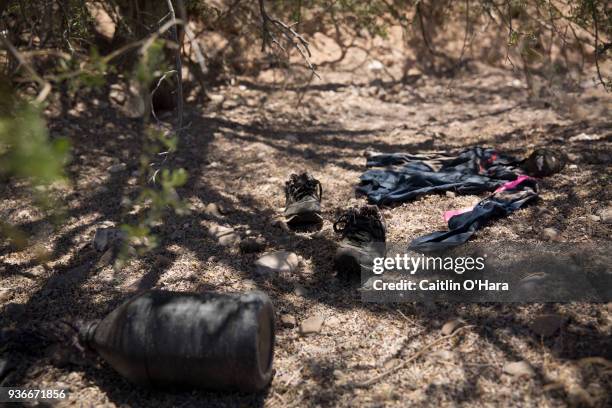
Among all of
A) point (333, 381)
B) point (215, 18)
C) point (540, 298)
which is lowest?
point (333, 381)

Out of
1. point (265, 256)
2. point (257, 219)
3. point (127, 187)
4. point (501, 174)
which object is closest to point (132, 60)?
point (127, 187)

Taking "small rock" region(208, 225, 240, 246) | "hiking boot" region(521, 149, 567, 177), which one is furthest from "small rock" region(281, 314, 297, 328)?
"hiking boot" region(521, 149, 567, 177)

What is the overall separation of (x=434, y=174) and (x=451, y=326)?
1553mm

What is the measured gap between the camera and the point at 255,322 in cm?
191

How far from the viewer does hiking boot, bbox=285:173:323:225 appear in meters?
3.09

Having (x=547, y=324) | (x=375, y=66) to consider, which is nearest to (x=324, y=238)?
(x=547, y=324)

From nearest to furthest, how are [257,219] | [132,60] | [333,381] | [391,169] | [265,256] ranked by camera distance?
[333,381] < [265,256] < [257,219] < [391,169] < [132,60]

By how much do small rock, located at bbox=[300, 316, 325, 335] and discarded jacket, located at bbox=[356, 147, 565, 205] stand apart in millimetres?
1154

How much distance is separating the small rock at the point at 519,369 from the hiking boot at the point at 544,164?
1.77m

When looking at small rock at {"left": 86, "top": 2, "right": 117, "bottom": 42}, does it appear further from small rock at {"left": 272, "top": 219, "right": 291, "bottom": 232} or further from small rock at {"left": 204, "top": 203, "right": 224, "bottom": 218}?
small rock at {"left": 272, "top": 219, "right": 291, "bottom": 232}

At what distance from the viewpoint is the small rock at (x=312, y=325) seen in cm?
232

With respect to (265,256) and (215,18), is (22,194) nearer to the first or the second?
(265,256)

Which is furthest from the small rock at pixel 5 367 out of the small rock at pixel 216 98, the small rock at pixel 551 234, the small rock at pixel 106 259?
the small rock at pixel 216 98

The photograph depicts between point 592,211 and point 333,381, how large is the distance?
1.77 meters
